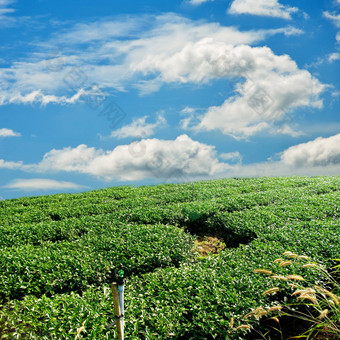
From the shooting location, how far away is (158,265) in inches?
307

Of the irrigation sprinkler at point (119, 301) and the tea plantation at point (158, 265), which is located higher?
the irrigation sprinkler at point (119, 301)

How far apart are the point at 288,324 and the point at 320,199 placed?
8044 mm

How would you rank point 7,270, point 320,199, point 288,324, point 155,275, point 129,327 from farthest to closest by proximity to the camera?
point 320,199, point 7,270, point 155,275, point 288,324, point 129,327

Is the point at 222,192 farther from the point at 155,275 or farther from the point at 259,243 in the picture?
the point at 155,275

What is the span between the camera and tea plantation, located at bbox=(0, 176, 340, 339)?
Answer: 16.5 feet

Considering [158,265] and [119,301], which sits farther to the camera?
[158,265]

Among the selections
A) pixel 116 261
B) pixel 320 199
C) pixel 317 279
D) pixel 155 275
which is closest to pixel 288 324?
pixel 317 279

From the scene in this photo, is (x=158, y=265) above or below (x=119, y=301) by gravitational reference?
below

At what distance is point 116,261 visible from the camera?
7.71 m

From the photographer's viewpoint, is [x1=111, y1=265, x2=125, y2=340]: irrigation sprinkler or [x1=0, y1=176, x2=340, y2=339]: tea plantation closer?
A: [x1=111, y1=265, x2=125, y2=340]: irrigation sprinkler

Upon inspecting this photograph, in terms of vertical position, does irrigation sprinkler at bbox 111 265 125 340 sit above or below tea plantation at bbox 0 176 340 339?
above

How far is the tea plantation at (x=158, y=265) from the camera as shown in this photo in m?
5.02

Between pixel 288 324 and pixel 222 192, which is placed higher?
pixel 222 192

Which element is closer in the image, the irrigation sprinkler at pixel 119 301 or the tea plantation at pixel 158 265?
the irrigation sprinkler at pixel 119 301
